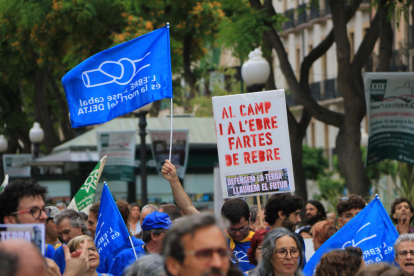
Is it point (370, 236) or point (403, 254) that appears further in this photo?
point (370, 236)

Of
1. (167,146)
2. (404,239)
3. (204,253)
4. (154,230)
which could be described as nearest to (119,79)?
(154,230)

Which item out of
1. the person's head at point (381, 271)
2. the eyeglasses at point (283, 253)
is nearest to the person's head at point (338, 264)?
the eyeglasses at point (283, 253)

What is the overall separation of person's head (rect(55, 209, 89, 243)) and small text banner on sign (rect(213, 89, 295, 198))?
1.58 meters

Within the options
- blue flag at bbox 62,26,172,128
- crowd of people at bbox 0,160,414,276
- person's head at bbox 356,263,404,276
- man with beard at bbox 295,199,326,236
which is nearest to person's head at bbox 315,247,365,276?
crowd of people at bbox 0,160,414,276

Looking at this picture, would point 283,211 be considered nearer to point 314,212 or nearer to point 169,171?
point 169,171

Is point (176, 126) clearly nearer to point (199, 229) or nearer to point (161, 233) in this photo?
point (161, 233)

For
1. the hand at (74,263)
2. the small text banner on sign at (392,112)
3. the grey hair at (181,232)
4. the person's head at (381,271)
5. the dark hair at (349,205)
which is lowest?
the dark hair at (349,205)

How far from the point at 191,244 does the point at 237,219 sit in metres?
3.65

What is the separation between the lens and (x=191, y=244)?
2.95m

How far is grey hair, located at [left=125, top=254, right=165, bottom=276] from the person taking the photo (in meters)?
3.65

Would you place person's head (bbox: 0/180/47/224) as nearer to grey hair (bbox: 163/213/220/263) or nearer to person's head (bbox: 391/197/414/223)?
grey hair (bbox: 163/213/220/263)

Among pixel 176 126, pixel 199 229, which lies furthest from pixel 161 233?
pixel 176 126

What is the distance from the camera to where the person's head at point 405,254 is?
5883 millimetres

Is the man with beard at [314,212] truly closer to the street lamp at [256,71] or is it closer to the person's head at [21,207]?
the street lamp at [256,71]
